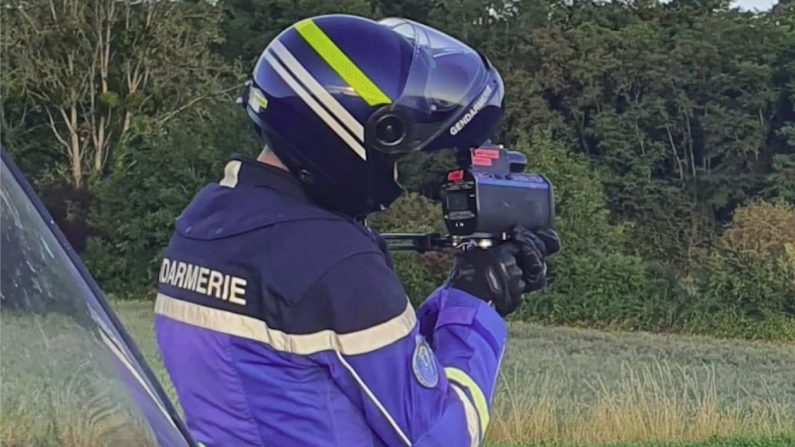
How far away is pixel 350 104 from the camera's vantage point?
1.98 meters

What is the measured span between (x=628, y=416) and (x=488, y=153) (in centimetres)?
619

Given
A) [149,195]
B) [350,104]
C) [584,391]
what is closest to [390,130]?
[350,104]

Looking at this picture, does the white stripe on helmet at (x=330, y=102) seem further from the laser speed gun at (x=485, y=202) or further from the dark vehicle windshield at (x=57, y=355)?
the dark vehicle windshield at (x=57, y=355)

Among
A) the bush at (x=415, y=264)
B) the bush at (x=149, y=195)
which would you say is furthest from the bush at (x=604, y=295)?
the bush at (x=149, y=195)

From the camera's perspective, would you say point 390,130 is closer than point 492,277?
Yes

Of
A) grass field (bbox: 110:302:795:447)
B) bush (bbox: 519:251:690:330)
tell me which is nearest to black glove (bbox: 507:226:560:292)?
grass field (bbox: 110:302:795:447)

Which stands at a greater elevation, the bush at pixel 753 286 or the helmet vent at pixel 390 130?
the helmet vent at pixel 390 130

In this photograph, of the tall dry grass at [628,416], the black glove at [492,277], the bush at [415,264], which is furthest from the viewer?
the bush at [415,264]

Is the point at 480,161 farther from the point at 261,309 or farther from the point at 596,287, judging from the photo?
the point at 596,287

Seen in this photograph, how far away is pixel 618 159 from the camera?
87.5ft

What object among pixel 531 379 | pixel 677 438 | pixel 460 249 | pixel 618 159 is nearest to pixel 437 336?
pixel 460 249

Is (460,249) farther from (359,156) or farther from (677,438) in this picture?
(677,438)

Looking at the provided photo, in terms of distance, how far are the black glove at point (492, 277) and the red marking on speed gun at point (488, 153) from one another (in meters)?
0.18

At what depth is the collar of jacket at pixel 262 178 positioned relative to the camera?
2.02 m
